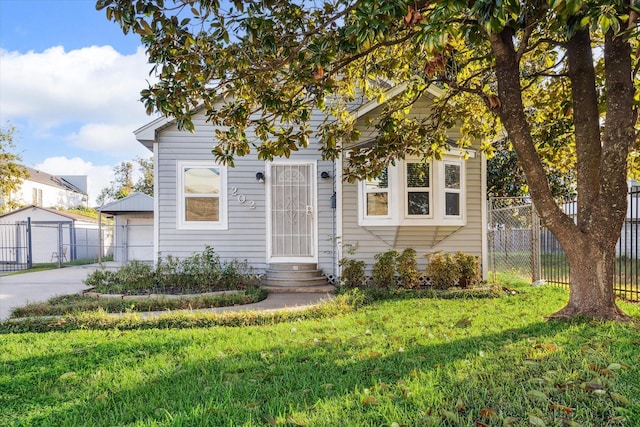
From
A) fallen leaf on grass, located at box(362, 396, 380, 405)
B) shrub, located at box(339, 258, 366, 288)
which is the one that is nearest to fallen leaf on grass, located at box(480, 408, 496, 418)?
fallen leaf on grass, located at box(362, 396, 380, 405)

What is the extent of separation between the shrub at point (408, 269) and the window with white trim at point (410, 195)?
25.4 inches

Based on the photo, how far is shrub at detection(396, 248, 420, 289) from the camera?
7.68 metres

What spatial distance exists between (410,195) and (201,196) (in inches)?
185

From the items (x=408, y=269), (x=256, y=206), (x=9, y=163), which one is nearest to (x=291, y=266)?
(x=256, y=206)

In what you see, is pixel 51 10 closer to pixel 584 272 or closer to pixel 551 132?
pixel 551 132

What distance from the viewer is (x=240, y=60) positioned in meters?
4.26

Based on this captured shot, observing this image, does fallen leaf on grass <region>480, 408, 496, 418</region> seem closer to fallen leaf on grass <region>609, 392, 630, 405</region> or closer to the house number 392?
fallen leaf on grass <region>609, 392, 630, 405</region>

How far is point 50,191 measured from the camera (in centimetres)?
3000

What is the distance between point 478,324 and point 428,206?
3.48 metres

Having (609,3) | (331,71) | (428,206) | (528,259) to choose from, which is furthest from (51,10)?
(528,259)

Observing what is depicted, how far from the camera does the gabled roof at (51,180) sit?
2852 centimetres

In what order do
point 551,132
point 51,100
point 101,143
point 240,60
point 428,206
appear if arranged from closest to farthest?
point 240,60 < point 551,132 < point 428,206 < point 51,100 < point 101,143

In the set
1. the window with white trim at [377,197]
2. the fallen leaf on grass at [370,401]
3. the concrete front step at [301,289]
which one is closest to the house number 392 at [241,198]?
the concrete front step at [301,289]

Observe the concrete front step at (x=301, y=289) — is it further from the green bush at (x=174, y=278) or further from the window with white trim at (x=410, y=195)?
the window with white trim at (x=410, y=195)
